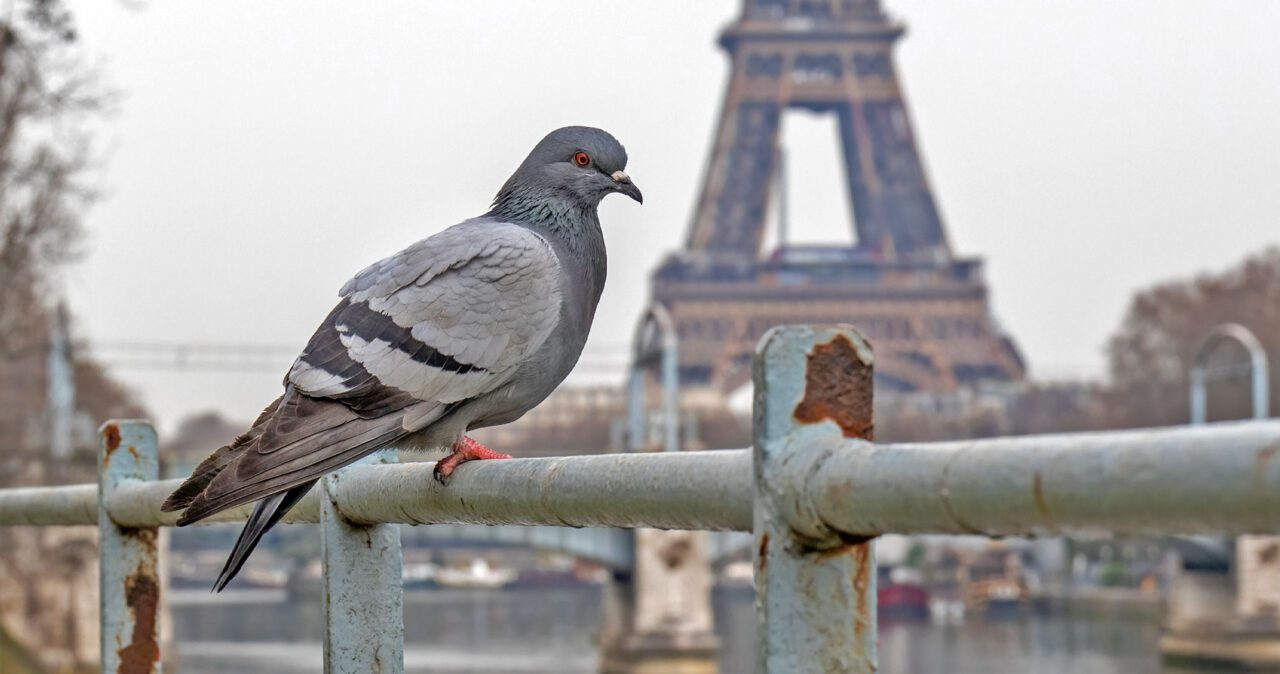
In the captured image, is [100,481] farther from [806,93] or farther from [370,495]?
[806,93]

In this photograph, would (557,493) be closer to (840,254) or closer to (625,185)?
(625,185)

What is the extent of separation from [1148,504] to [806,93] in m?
84.4

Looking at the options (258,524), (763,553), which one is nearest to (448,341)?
(258,524)

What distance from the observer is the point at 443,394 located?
2969mm

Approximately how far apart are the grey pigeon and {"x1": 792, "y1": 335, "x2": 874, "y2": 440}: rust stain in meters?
0.97

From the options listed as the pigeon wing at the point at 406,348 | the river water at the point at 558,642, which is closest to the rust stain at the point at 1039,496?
the pigeon wing at the point at 406,348

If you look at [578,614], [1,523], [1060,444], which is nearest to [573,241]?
[1,523]

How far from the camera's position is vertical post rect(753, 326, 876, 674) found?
1471mm

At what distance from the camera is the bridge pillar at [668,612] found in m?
38.9

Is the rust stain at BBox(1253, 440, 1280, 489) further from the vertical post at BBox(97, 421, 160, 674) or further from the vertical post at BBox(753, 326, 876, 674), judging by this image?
the vertical post at BBox(97, 421, 160, 674)

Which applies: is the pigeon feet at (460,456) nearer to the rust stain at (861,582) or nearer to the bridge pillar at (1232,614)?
the rust stain at (861,582)

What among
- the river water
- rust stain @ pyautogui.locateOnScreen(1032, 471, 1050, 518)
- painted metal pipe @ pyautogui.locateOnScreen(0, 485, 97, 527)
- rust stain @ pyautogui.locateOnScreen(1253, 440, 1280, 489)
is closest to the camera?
rust stain @ pyautogui.locateOnScreen(1253, 440, 1280, 489)

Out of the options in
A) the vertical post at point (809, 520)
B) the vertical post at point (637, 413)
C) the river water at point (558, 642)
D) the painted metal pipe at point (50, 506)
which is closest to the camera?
the vertical post at point (809, 520)

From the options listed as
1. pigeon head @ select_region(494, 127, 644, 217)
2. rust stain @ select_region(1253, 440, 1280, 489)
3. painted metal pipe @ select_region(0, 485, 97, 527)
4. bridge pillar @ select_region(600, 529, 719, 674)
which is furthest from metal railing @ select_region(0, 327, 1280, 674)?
bridge pillar @ select_region(600, 529, 719, 674)
